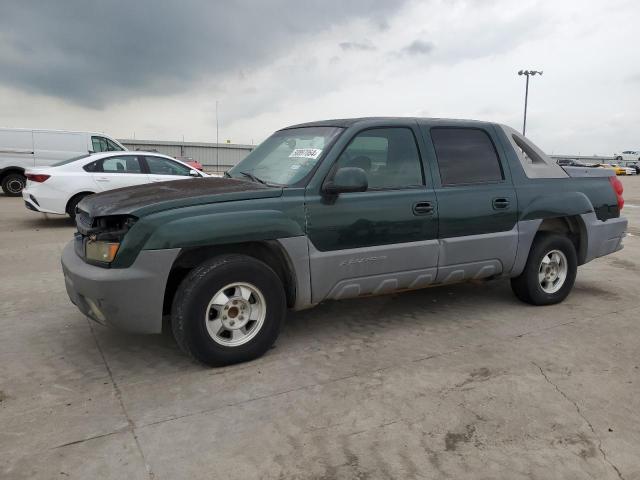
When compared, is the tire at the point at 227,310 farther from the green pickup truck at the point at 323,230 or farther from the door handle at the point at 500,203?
the door handle at the point at 500,203

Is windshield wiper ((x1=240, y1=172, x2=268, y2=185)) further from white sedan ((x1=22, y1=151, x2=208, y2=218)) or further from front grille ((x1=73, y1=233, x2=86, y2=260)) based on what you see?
white sedan ((x1=22, y1=151, x2=208, y2=218))

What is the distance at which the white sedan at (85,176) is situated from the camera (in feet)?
30.8

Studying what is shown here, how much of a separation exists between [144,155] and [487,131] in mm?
7222

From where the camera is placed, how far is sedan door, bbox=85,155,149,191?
9.58 m

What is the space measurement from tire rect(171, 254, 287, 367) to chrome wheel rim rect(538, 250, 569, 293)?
9.03 feet

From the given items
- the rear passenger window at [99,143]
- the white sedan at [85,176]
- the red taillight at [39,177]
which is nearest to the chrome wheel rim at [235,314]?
the white sedan at [85,176]

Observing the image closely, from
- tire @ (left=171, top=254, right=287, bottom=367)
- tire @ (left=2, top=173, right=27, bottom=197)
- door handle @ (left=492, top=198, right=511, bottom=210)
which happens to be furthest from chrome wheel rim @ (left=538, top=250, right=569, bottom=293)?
tire @ (left=2, top=173, right=27, bottom=197)

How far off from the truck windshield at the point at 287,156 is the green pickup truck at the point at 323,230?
0.02m

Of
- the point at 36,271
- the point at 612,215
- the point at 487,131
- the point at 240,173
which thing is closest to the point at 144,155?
the point at 36,271

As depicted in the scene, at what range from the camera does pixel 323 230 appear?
12.1 ft

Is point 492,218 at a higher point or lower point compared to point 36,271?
higher

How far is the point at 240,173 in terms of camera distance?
4.45m

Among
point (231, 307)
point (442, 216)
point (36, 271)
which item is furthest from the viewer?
point (36, 271)

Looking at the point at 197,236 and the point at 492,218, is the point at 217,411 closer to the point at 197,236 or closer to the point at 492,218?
the point at 197,236
